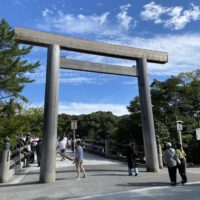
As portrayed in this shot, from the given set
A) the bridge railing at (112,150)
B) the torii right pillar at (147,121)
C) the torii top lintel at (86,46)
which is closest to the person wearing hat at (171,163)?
the torii right pillar at (147,121)

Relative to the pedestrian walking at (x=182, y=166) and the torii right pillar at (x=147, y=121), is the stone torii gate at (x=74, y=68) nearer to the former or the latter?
the torii right pillar at (x=147, y=121)

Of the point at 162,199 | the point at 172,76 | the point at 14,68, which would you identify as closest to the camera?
the point at 162,199

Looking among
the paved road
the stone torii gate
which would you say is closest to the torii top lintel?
the stone torii gate

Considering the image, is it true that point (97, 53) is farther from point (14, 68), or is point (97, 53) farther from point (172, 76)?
point (172, 76)

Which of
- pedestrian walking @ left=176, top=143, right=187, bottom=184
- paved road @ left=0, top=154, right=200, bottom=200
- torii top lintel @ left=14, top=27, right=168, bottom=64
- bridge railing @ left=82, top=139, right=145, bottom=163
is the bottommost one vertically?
paved road @ left=0, top=154, right=200, bottom=200

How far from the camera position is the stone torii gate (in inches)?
452

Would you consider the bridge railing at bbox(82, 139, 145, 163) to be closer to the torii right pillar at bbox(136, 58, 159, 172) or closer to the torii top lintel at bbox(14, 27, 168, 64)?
the torii right pillar at bbox(136, 58, 159, 172)

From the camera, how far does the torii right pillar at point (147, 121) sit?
13531 mm

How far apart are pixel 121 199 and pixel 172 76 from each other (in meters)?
18.8

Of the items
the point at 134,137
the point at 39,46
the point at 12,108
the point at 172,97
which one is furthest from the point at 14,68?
the point at 172,97

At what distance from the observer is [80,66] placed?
43.2 ft

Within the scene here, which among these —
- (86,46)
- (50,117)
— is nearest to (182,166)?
(50,117)

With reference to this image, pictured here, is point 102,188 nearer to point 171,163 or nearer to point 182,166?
point 171,163

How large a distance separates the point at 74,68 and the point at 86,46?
3.95ft
